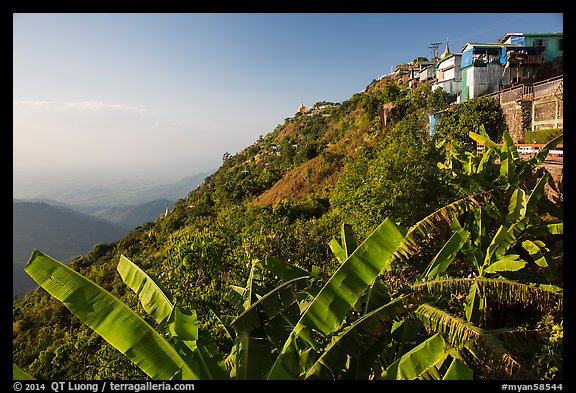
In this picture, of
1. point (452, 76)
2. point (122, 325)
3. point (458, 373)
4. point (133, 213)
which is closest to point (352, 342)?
point (458, 373)

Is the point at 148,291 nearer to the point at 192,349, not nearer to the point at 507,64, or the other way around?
the point at 192,349

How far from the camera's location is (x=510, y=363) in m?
2.80

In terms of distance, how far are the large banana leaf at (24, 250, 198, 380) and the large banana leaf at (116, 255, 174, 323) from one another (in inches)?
35.1

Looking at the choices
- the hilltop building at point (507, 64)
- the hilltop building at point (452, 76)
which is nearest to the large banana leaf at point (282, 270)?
the hilltop building at point (507, 64)

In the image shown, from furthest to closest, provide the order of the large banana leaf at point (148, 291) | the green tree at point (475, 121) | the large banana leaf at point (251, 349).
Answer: the green tree at point (475, 121) → the large banana leaf at point (148, 291) → the large banana leaf at point (251, 349)

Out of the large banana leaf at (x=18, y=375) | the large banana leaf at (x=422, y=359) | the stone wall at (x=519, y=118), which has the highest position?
the stone wall at (x=519, y=118)

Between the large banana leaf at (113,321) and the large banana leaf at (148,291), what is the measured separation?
Result: 0.89m

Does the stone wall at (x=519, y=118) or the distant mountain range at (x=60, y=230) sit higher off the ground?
the stone wall at (x=519, y=118)

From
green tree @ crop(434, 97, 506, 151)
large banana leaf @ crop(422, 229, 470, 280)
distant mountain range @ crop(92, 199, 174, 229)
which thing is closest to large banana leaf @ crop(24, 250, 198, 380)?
large banana leaf @ crop(422, 229, 470, 280)

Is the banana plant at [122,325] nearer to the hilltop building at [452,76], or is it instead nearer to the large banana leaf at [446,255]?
the large banana leaf at [446,255]

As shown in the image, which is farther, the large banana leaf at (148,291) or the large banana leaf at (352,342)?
the large banana leaf at (148,291)

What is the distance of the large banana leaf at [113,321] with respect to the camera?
2410 mm

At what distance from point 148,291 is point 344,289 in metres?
2.28

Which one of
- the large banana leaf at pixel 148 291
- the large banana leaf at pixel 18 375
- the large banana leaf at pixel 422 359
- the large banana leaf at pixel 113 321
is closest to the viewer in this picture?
the large banana leaf at pixel 18 375
